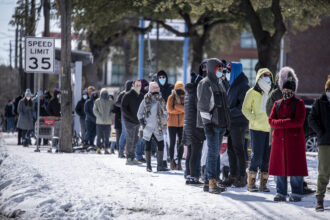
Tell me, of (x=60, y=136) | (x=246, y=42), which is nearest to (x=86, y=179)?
(x=60, y=136)

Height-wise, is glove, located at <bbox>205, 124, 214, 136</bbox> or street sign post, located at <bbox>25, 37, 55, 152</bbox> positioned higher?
street sign post, located at <bbox>25, 37, 55, 152</bbox>

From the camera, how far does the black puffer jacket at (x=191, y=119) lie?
32.2 feet

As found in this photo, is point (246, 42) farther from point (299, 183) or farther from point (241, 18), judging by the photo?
point (299, 183)

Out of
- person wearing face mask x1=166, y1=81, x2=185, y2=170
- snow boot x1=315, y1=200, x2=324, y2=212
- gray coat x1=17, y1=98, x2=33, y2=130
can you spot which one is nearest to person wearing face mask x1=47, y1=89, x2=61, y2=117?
gray coat x1=17, y1=98, x2=33, y2=130

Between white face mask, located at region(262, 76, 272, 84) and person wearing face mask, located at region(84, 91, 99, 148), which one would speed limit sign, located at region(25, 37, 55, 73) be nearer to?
person wearing face mask, located at region(84, 91, 99, 148)

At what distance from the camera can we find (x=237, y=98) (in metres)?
9.54

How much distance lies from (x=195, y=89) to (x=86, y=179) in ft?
8.03

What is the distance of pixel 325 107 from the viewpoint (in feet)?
25.0

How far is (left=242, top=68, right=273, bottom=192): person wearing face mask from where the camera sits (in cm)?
911

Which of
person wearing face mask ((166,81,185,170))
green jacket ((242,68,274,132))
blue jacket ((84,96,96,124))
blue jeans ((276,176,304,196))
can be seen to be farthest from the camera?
blue jacket ((84,96,96,124))

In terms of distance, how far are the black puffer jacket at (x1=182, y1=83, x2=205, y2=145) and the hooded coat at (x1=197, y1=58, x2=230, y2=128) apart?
37.0 inches

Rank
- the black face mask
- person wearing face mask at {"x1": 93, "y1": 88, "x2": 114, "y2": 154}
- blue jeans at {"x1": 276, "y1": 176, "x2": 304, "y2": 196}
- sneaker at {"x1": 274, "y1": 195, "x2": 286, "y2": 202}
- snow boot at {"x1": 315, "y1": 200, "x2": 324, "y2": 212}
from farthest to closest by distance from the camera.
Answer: person wearing face mask at {"x1": 93, "y1": 88, "x2": 114, "y2": 154}
the black face mask
sneaker at {"x1": 274, "y1": 195, "x2": 286, "y2": 202}
blue jeans at {"x1": 276, "y1": 176, "x2": 304, "y2": 196}
snow boot at {"x1": 315, "y1": 200, "x2": 324, "y2": 212}

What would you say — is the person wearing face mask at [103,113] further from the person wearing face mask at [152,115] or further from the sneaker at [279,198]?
the sneaker at [279,198]

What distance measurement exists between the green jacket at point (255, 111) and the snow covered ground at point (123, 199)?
1.05m
